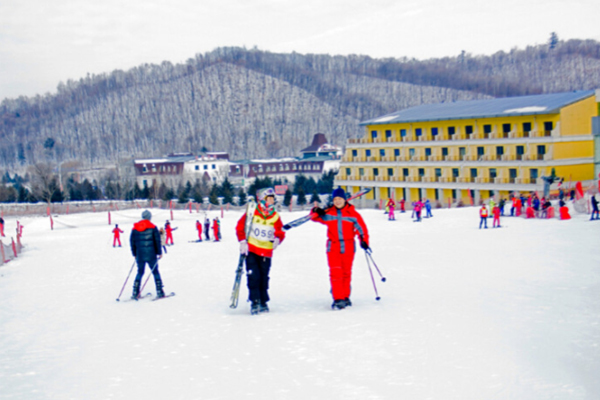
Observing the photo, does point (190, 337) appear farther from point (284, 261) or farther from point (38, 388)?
point (284, 261)

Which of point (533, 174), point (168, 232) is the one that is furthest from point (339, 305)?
point (533, 174)

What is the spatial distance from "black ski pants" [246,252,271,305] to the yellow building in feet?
116

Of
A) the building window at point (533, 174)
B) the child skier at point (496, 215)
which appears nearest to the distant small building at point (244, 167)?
the building window at point (533, 174)

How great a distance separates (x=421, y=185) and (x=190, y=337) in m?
53.5

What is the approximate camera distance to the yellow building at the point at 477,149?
48844 mm

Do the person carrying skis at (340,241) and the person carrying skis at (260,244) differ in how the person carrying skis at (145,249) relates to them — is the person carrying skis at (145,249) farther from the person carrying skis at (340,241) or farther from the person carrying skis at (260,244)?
the person carrying skis at (340,241)

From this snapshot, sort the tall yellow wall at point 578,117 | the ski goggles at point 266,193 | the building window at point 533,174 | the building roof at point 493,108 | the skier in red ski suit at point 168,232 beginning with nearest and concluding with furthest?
the ski goggles at point 266,193 < the skier in red ski suit at point 168,232 < the tall yellow wall at point 578,117 < the building window at point 533,174 < the building roof at point 493,108

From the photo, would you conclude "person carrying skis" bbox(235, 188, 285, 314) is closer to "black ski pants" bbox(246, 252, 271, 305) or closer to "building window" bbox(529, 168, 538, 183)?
"black ski pants" bbox(246, 252, 271, 305)

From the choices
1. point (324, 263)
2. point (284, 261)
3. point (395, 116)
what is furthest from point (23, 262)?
point (395, 116)

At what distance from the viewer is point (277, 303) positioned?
10.2 meters

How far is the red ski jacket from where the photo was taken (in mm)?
9219

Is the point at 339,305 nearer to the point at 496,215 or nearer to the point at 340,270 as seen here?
the point at 340,270

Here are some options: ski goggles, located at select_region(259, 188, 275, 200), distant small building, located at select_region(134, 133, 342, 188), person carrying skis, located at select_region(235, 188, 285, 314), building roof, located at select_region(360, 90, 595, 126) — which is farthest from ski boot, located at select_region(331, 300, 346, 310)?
distant small building, located at select_region(134, 133, 342, 188)

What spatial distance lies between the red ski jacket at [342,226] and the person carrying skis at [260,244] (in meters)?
0.73
